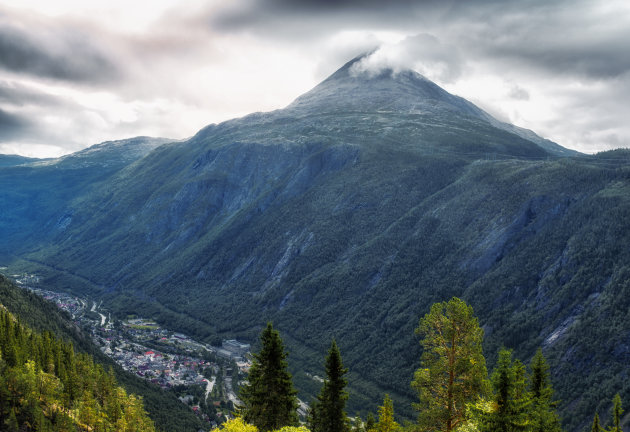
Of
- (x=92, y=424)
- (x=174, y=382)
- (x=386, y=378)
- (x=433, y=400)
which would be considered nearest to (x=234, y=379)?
(x=174, y=382)

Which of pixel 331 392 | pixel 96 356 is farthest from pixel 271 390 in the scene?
pixel 96 356

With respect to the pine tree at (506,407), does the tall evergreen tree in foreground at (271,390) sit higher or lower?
lower

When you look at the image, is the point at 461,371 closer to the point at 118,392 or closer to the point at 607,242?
the point at 118,392

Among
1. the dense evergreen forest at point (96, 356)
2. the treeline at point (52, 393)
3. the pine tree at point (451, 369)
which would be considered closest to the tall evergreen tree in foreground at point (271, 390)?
the pine tree at point (451, 369)

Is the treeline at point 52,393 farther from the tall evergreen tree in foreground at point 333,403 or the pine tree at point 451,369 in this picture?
the pine tree at point 451,369

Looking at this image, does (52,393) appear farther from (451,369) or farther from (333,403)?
(451,369)

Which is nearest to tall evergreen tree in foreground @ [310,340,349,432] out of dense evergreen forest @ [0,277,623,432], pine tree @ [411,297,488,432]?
dense evergreen forest @ [0,277,623,432]
